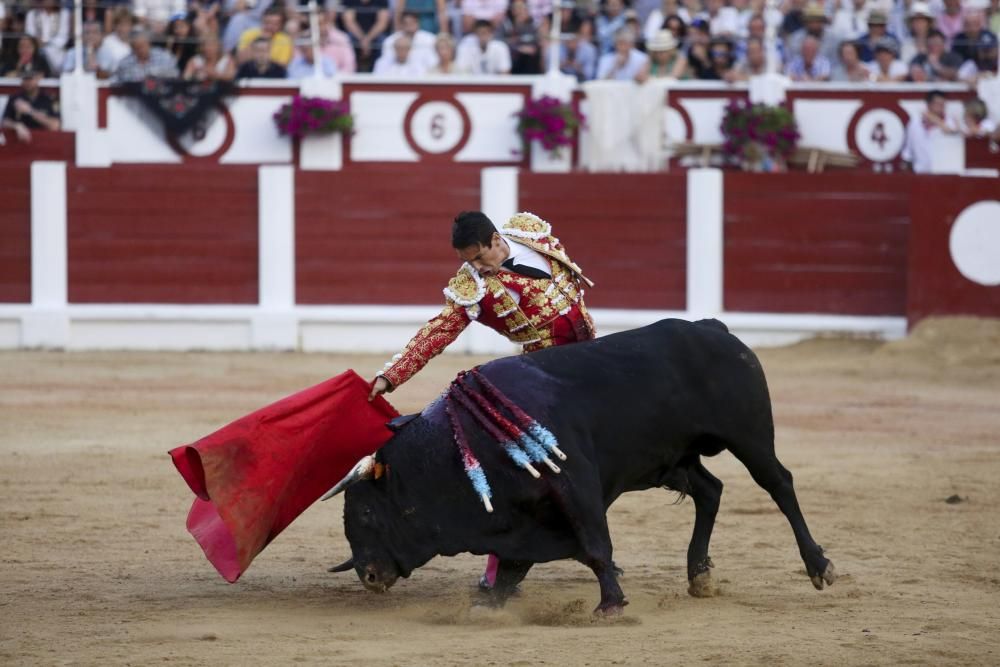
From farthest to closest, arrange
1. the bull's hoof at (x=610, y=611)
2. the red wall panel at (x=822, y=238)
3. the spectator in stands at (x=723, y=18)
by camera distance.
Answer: the spectator in stands at (x=723, y=18)
the red wall panel at (x=822, y=238)
the bull's hoof at (x=610, y=611)

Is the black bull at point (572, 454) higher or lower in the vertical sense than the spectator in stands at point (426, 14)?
lower

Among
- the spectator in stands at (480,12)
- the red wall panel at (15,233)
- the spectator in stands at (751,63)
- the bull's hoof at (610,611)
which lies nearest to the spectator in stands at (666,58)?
the spectator in stands at (751,63)

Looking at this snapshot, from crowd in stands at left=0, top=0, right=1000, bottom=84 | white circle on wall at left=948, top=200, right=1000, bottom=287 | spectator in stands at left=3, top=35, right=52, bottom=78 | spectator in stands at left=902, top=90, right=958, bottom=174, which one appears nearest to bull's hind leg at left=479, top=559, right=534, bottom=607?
white circle on wall at left=948, top=200, right=1000, bottom=287

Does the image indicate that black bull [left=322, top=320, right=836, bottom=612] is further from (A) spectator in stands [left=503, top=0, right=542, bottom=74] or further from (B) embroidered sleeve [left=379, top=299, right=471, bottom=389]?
(A) spectator in stands [left=503, top=0, right=542, bottom=74]

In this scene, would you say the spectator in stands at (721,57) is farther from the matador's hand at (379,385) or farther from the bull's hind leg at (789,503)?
the matador's hand at (379,385)

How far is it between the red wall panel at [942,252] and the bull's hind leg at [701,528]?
21.4 ft

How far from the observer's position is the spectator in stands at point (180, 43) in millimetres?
12375

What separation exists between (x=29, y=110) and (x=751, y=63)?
17.5 ft

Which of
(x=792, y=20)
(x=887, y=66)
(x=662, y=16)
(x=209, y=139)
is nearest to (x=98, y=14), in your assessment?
(x=209, y=139)

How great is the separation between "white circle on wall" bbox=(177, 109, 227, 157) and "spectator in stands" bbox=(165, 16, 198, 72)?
1.46 ft

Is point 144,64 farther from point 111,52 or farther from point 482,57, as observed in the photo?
point 482,57

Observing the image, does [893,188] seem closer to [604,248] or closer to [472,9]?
[604,248]

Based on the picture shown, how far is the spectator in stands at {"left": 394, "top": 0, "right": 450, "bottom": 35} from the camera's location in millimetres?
12453

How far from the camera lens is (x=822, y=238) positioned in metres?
11.4
